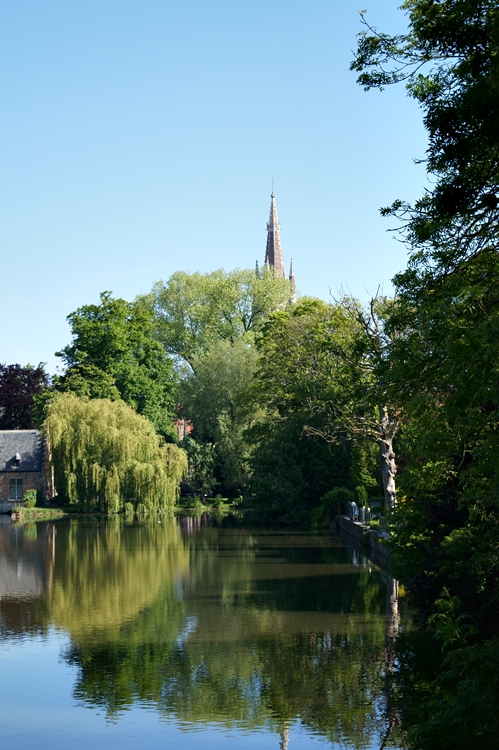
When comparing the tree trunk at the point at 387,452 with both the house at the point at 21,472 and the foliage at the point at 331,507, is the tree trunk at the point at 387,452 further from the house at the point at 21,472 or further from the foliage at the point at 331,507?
the house at the point at 21,472

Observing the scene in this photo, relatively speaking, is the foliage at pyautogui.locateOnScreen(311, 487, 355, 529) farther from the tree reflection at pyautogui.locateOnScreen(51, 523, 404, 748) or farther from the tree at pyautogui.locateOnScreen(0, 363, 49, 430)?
the tree at pyautogui.locateOnScreen(0, 363, 49, 430)

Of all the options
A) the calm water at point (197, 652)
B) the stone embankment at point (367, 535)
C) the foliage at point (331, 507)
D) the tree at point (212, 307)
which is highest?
the tree at point (212, 307)

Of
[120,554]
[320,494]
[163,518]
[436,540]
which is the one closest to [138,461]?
[163,518]

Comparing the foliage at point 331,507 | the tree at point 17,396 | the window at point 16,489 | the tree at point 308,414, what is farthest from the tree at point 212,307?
the foliage at point 331,507

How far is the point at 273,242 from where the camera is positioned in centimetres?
10081

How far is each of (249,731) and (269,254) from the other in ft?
298

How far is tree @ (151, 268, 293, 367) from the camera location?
64.5m

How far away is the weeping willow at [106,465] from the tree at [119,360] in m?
7.00

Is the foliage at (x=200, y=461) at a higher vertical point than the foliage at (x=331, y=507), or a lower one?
higher

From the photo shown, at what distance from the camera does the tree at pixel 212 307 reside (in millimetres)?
64500

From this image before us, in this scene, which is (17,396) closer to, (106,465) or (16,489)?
(16,489)

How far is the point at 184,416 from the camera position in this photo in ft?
193

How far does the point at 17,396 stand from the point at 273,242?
4389 cm

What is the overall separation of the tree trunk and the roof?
29036 millimetres
